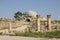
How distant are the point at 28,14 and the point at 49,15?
124ft

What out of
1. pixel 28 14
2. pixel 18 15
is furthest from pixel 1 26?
pixel 18 15

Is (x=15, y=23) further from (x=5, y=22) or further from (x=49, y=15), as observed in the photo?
(x=49, y=15)

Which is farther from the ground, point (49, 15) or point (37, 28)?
point (49, 15)

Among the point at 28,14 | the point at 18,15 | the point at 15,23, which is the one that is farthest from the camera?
the point at 18,15

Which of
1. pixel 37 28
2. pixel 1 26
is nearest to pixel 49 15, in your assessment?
pixel 37 28

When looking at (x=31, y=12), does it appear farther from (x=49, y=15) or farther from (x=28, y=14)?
(x=49, y=15)

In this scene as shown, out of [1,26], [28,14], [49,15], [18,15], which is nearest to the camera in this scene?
[49,15]

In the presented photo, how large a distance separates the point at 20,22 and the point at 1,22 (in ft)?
15.0

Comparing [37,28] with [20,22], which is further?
[20,22]

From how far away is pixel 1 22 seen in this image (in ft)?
142

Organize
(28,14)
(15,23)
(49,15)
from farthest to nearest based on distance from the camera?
1. (28,14)
2. (15,23)
3. (49,15)

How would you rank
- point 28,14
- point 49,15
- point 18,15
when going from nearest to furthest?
1. point 49,15
2. point 28,14
3. point 18,15

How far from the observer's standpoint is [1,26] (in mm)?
41312

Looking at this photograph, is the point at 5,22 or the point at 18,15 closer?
the point at 5,22
